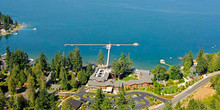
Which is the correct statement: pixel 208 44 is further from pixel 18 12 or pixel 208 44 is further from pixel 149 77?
pixel 18 12

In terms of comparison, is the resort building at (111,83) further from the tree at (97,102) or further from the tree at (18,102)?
the tree at (18,102)

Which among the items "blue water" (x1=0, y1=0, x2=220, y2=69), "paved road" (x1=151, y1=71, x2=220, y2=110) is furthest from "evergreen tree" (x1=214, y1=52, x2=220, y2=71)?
"blue water" (x1=0, y1=0, x2=220, y2=69)

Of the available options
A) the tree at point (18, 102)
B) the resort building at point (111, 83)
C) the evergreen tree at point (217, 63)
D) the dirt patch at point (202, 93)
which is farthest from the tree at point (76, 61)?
the evergreen tree at point (217, 63)

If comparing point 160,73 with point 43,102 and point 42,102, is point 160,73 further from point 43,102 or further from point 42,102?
point 42,102

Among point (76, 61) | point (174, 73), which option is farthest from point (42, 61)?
point (174, 73)

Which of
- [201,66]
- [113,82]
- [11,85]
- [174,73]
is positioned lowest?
[11,85]

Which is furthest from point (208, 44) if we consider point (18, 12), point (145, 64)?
point (18, 12)

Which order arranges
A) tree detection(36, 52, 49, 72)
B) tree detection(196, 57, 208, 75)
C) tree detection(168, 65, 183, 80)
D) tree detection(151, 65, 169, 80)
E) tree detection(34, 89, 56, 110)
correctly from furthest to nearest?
tree detection(36, 52, 49, 72)
tree detection(196, 57, 208, 75)
tree detection(168, 65, 183, 80)
tree detection(151, 65, 169, 80)
tree detection(34, 89, 56, 110)

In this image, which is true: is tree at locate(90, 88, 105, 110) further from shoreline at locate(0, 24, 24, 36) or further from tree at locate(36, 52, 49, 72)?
shoreline at locate(0, 24, 24, 36)
